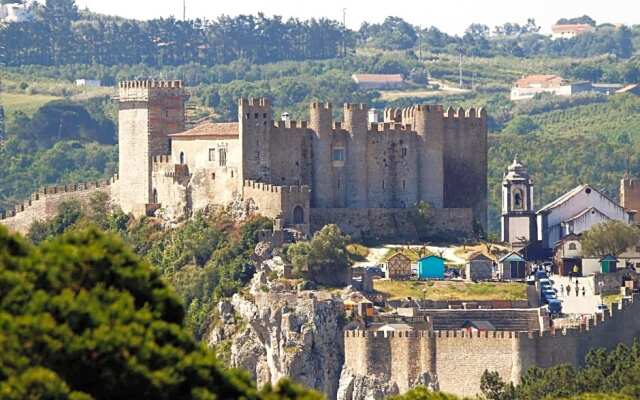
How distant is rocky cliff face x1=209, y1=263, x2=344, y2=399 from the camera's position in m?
74.2

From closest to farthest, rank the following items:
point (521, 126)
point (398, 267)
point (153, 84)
Answer: 1. point (398, 267)
2. point (153, 84)
3. point (521, 126)

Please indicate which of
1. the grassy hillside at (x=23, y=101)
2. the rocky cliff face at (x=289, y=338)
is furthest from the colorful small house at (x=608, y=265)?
the grassy hillside at (x=23, y=101)

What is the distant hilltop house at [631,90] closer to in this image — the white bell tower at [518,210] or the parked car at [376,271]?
the white bell tower at [518,210]

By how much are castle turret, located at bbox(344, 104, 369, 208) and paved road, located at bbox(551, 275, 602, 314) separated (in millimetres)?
6632

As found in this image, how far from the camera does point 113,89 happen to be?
543 feet

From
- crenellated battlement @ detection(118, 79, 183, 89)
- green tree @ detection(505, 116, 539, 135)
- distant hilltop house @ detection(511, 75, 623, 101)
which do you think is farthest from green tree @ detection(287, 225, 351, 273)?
distant hilltop house @ detection(511, 75, 623, 101)

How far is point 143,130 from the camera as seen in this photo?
90.4 metres

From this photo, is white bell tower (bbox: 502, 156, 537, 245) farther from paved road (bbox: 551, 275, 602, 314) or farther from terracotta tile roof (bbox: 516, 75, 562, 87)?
terracotta tile roof (bbox: 516, 75, 562, 87)

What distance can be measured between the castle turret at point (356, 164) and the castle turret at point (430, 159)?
1.84 m

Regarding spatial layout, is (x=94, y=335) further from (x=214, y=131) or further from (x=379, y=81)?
(x=379, y=81)

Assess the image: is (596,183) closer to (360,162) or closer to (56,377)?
(360,162)

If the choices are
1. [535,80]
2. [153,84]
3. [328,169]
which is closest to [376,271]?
[328,169]

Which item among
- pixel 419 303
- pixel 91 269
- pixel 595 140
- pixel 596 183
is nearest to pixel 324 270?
pixel 419 303

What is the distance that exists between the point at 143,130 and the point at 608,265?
16.2 m
